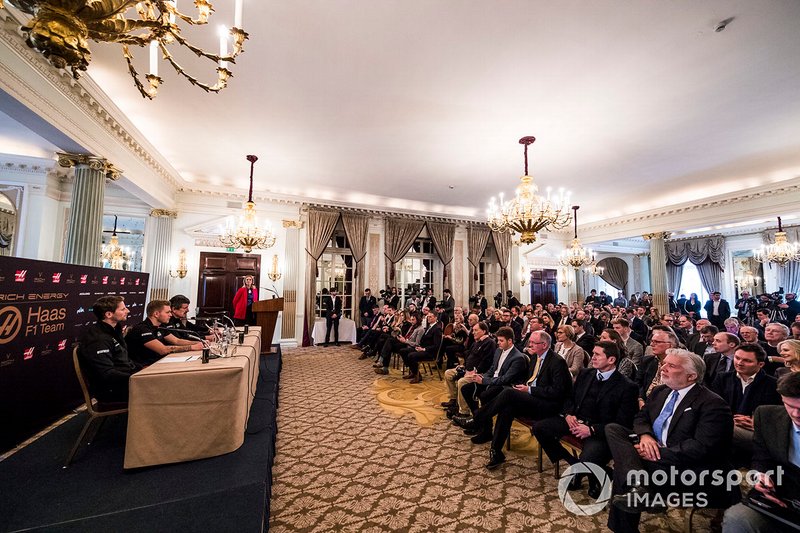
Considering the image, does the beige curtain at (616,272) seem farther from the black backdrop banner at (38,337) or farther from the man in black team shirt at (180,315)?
the black backdrop banner at (38,337)

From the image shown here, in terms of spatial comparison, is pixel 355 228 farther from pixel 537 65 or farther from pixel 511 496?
pixel 511 496

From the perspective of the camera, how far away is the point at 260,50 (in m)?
3.40

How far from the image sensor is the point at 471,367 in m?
4.05

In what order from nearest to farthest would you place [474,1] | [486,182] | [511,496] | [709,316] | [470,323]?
1. [511,496]
2. [474,1]
3. [470,323]
4. [486,182]
5. [709,316]

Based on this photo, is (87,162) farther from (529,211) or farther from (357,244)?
(529,211)

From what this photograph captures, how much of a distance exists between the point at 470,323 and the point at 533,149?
3.29 metres

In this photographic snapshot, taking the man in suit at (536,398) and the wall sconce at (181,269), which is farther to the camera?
the wall sconce at (181,269)

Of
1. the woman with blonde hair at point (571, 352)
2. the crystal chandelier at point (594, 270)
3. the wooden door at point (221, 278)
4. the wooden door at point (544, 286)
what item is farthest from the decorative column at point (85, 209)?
the crystal chandelier at point (594, 270)

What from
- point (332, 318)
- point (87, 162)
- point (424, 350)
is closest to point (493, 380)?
point (424, 350)

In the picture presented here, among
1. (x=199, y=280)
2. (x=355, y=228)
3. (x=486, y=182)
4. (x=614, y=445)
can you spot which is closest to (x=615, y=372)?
(x=614, y=445)

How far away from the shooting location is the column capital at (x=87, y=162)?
427 centimetres

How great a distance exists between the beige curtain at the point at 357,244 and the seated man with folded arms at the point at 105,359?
667cm

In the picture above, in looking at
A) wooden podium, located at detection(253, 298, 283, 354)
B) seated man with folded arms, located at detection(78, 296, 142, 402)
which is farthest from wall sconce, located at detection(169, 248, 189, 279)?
seated man with folded arms, located at detection(78, 296, 142, 402)

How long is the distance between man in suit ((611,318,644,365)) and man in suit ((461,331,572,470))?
1.47 meters
